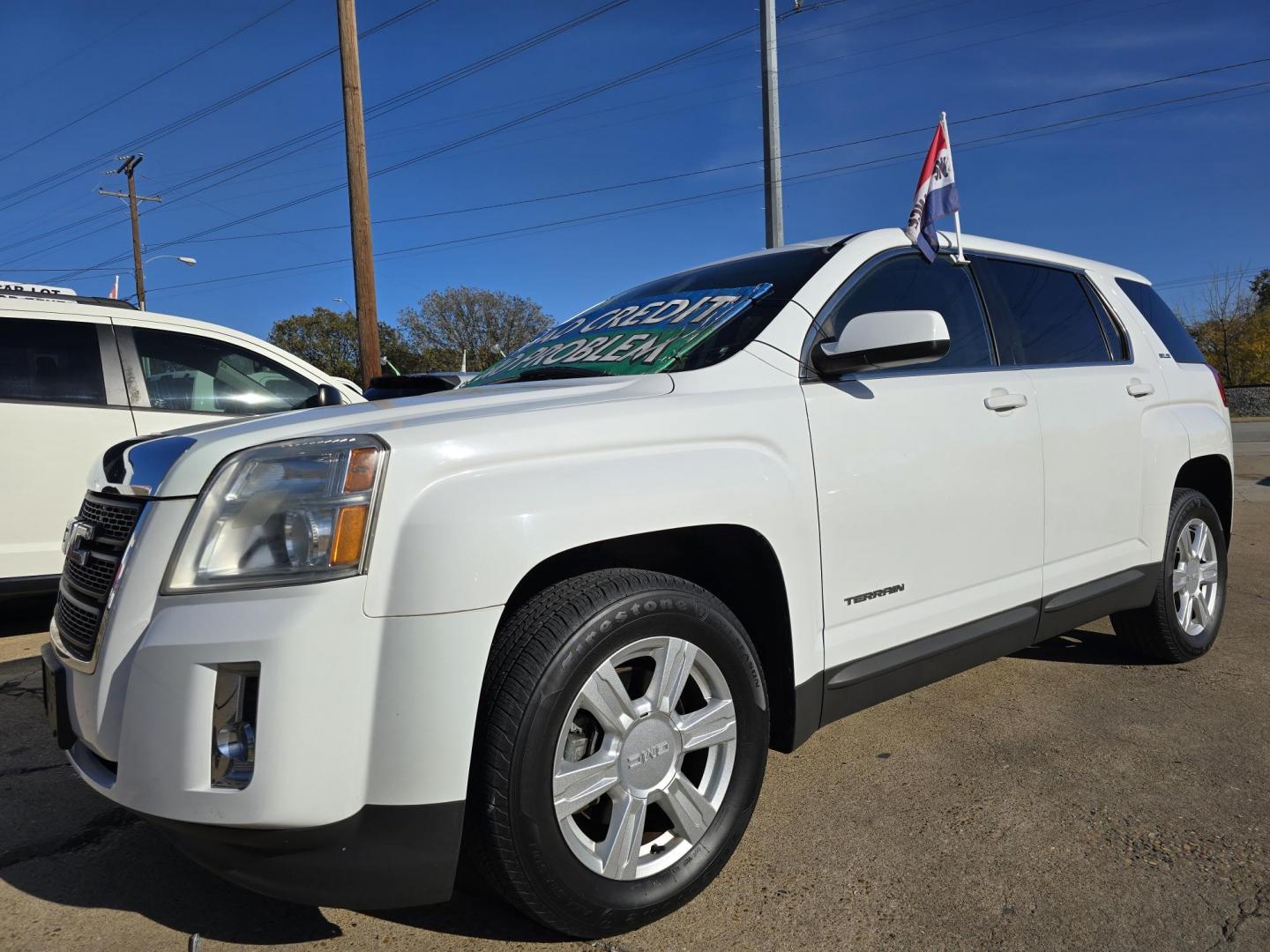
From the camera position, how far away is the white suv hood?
1898 mm

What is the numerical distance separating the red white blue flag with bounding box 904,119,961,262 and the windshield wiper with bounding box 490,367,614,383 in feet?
4.17

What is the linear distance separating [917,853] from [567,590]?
1297mm

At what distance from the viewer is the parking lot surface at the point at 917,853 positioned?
85.0 inches

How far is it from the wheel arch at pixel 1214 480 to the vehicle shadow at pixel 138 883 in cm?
350

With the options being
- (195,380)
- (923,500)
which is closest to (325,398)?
(923,500)

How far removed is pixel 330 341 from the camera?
175ft

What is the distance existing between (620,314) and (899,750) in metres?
1.82

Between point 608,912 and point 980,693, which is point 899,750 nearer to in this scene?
point 980,693

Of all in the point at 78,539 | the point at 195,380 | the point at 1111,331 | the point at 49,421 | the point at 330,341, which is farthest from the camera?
the point at 330,341

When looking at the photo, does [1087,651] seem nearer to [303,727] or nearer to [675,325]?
[675,325]

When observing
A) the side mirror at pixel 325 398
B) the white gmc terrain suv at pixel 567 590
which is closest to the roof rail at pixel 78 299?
the side mirror at pixel 325 398

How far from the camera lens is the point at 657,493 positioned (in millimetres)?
2133

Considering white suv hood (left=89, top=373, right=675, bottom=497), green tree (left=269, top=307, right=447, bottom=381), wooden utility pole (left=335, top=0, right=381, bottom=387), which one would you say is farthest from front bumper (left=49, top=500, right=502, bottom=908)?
green tree (left=269, top=307, right=447, bottom=381)

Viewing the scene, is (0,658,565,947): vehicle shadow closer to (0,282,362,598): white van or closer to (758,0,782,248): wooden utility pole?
(0,282,362,598): white van
